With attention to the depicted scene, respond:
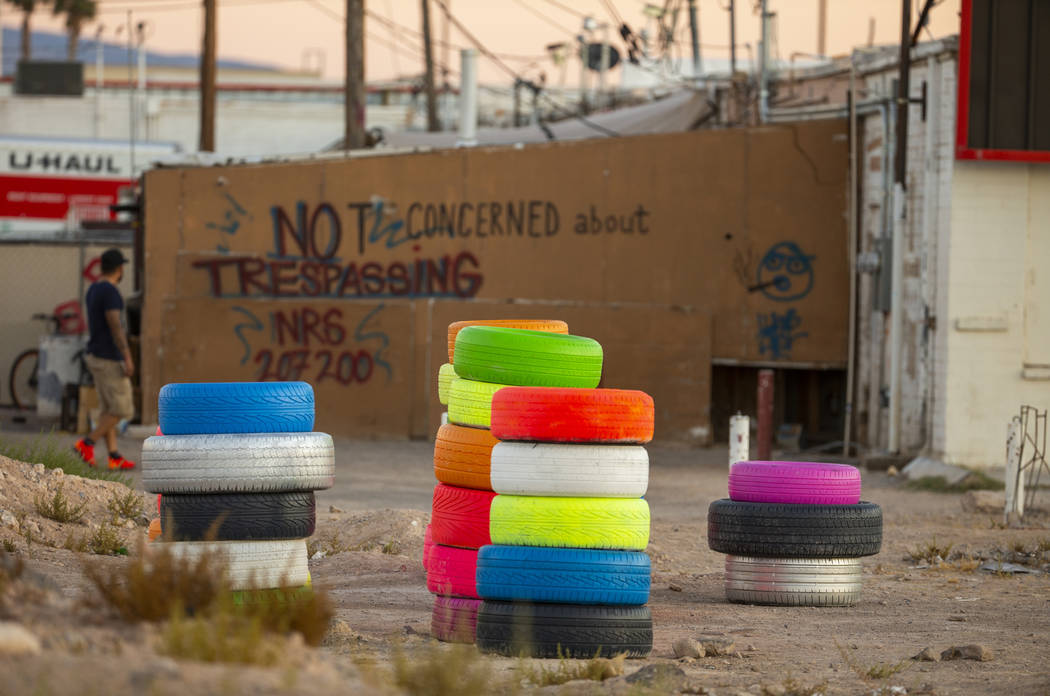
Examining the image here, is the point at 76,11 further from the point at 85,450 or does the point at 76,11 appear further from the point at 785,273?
the point at 85,450

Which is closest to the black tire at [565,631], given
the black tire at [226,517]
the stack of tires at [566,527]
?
the stack of tires at [566,527]

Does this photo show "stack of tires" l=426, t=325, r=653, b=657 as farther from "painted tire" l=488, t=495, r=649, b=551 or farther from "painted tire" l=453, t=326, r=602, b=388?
"painted tire" l=453, t=326, r=602, b=388

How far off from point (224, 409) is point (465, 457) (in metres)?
1.25

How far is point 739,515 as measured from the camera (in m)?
7.88

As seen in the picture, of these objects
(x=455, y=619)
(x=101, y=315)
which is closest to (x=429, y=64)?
(x=101, y=315)

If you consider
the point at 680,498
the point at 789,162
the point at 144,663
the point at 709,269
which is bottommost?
the point at 680,498

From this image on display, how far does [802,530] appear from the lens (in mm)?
7762

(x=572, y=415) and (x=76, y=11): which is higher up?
(x=76, y=11)

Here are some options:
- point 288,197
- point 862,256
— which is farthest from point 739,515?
point 288,197

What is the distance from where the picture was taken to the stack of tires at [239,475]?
6.81 meters

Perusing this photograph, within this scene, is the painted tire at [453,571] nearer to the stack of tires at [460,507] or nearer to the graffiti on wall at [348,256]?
the stack of tires at [460,507]

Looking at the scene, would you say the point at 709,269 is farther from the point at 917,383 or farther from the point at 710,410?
the point at 917,383

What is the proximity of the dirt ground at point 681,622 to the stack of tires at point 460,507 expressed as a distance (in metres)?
0.23

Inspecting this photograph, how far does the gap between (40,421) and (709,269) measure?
9227 mm
